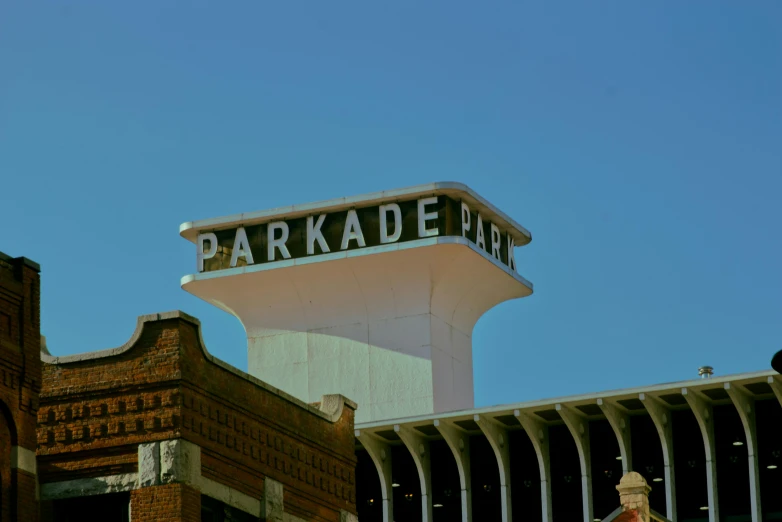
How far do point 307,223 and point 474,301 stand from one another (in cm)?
694

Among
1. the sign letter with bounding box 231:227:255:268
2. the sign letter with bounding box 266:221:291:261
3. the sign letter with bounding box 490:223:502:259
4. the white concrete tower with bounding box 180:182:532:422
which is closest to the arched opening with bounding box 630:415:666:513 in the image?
the white concrete tower with bounding box 180:182:532:422

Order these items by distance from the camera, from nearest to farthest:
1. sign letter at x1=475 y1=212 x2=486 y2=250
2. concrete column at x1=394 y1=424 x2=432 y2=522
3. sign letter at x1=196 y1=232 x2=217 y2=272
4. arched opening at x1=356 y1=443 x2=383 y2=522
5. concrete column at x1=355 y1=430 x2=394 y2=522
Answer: concrete column at x1=394 y1=424 x2=432 y2=522 → concrete column at x1=355 y1=430 x2=394 y2=522 → arched opening at x1=356 y1=443 x2=383 y2=522 → sign letter at x1=475 y1=212 x2=486 y2=250 → sign letter at x1=196 y1=232 x2=217 y2=272

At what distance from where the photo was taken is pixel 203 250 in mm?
78562

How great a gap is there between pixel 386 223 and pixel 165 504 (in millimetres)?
35749

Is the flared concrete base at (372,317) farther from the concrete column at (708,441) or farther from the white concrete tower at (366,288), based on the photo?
the concrete column at (708,441)

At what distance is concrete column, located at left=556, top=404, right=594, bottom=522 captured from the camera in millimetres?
67562

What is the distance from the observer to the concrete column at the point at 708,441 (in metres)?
65.6

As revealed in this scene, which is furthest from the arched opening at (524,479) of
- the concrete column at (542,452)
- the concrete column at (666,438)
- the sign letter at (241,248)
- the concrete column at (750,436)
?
the sign letter at (241,248)

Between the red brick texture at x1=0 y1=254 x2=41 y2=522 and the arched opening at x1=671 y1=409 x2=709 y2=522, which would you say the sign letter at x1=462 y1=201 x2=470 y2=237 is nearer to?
the arched opening at x1=671 y1=409 x2=709 y2=522

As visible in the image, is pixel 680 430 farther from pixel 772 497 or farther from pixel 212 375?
pixel 212 375

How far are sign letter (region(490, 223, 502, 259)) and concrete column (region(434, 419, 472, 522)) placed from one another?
1010 centimetres

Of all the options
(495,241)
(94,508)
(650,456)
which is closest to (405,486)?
(650,456)

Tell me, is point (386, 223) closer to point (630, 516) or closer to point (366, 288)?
point (366, 288)

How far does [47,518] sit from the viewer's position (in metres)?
40.8
